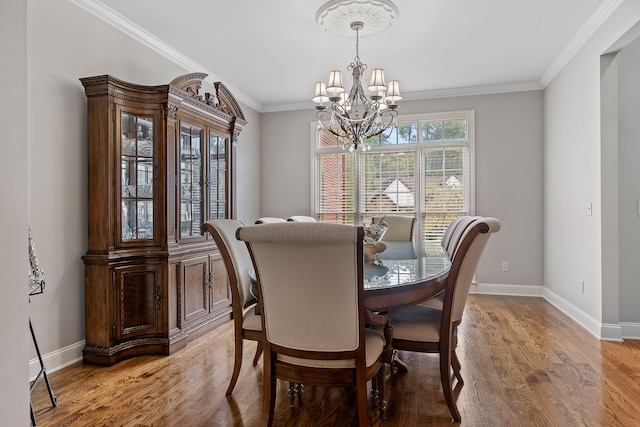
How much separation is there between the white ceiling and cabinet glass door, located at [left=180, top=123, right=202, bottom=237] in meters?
0.91

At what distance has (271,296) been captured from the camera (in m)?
1.68

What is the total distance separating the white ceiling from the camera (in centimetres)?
302

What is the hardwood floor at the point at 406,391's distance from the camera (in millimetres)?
1984

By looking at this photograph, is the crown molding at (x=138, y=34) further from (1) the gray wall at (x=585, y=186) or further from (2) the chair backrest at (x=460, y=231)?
(1) the gray wall at (x=585, y=186)

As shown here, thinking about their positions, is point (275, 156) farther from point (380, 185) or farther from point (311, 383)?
point (311, 383)

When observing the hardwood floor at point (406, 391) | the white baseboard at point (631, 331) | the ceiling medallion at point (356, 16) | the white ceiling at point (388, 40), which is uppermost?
the white ceiling at point (388, 40)

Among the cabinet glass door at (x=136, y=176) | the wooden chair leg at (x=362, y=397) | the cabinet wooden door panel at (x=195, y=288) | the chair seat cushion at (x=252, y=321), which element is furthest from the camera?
the cabinet wooden door panel at (x=195, y=288)

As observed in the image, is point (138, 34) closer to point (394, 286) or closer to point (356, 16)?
point (356, 16)

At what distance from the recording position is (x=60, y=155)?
267 centimetres

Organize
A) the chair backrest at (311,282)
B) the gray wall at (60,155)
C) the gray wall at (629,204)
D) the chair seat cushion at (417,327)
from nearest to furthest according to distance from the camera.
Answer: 1. the chair backrest at (311,282)
2. the chair seat cushion at (417,327)
3. the gray wall at (60,155)
4. the gray wall at (629,204)

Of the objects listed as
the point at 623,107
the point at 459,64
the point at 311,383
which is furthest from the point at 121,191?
the point at 623,107

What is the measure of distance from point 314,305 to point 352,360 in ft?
0.94

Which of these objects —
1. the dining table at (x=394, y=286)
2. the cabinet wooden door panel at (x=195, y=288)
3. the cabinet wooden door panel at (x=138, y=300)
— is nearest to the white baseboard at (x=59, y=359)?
the cabinet wooden door panel at (x=138, y=300)

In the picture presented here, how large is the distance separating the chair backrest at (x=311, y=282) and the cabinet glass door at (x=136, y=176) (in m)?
1.69
